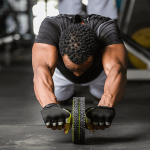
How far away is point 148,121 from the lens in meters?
1.23

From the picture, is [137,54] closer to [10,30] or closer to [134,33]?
[134,33]

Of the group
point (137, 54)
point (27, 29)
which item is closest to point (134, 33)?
point (137, 54)

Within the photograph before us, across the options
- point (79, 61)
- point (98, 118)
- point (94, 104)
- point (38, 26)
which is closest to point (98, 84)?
point (94, 104)

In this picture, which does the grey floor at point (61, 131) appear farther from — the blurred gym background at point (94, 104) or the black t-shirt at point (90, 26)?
the black t-shirt at point (90, 26)

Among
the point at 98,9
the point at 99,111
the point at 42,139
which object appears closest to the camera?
the point at 99,111

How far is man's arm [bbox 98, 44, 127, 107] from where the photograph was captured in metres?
0.95

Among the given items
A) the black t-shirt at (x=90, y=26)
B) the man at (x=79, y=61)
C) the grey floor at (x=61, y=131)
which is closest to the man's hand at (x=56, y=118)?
the man at (x=79, y=61)

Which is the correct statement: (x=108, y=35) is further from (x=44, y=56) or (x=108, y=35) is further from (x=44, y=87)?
(x=44, y=87)

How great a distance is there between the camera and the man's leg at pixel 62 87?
1.50 meters

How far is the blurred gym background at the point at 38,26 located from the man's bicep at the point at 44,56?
4.69 ft

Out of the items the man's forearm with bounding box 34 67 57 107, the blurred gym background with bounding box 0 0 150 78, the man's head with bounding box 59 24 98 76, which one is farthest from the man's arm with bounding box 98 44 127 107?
the blurred gym background with bounding box 0 0 150 78

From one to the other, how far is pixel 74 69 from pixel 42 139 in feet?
1.24

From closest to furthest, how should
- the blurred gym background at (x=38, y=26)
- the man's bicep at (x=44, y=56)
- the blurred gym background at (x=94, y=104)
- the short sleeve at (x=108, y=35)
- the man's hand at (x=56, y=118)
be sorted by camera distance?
the man's hand at (x=56, y=118) < the blurred gym background at (x=94, y=104) < the man's bicep at (x=44, y=56) < the short sleeve at (x=108, y=35) < the blurred gym background at (x=38, y=26)

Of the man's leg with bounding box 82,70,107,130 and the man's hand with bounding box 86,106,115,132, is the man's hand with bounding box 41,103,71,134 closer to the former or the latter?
the man's hand with bounding box 86,106,115,132
